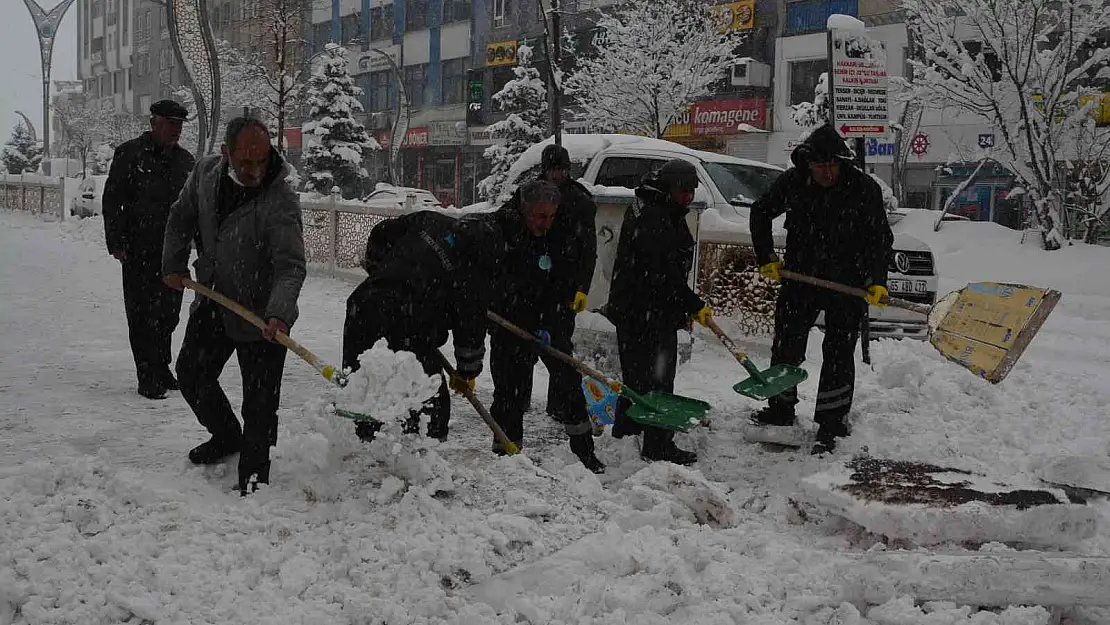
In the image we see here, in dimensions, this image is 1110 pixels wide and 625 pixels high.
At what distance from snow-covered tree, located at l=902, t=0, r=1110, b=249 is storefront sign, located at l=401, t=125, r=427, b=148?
2703 centimetres

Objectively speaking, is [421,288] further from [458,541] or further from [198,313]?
[458,541]

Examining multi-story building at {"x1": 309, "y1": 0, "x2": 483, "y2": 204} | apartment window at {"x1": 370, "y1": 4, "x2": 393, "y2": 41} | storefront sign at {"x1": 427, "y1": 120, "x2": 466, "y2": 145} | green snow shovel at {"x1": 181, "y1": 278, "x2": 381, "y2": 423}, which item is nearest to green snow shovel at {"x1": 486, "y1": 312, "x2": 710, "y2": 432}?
green snow shovel at {"x1": 181, "y1": 278, "x2": 381, "y2": 423}

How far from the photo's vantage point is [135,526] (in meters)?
3.44

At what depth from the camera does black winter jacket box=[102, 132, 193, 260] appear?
220 inches

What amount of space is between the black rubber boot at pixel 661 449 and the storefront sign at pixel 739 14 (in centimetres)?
2305

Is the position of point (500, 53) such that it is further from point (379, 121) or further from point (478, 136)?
point (379, 121)

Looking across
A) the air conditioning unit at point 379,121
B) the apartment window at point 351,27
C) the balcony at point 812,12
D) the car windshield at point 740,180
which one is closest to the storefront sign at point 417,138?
the air conditioning unit at point 379,121

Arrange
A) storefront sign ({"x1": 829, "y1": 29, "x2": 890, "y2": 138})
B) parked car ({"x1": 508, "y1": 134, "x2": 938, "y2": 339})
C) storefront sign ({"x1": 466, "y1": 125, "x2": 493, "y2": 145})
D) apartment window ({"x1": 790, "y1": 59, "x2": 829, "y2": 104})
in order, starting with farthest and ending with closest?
storefront sign ({"x1": 466, "y1": 125, "x2": 493, "y2": 145}) < apartment window ({"x1": 790, "y1": 59, "x2": 829, "y2": 104}) < storefront sign ({"x1": 829, "y1": 29, "x2": 890, "y2": 138}) < parked car ({"x1": 508, "y1": 134, "x2": 938, "y2": 339})

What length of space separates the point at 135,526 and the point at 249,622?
77 cm

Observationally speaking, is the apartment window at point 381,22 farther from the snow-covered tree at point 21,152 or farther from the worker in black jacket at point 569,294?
the worker in black jacket at point 569,294

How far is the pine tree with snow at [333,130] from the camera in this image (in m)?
29.0

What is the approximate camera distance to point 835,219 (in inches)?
206

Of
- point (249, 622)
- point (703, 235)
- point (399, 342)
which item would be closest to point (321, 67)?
point (703, 235)

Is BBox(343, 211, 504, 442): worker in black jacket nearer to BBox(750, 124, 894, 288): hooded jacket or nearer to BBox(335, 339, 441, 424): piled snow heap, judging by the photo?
BBox(335, 339, 441, 424): piled snow heap
